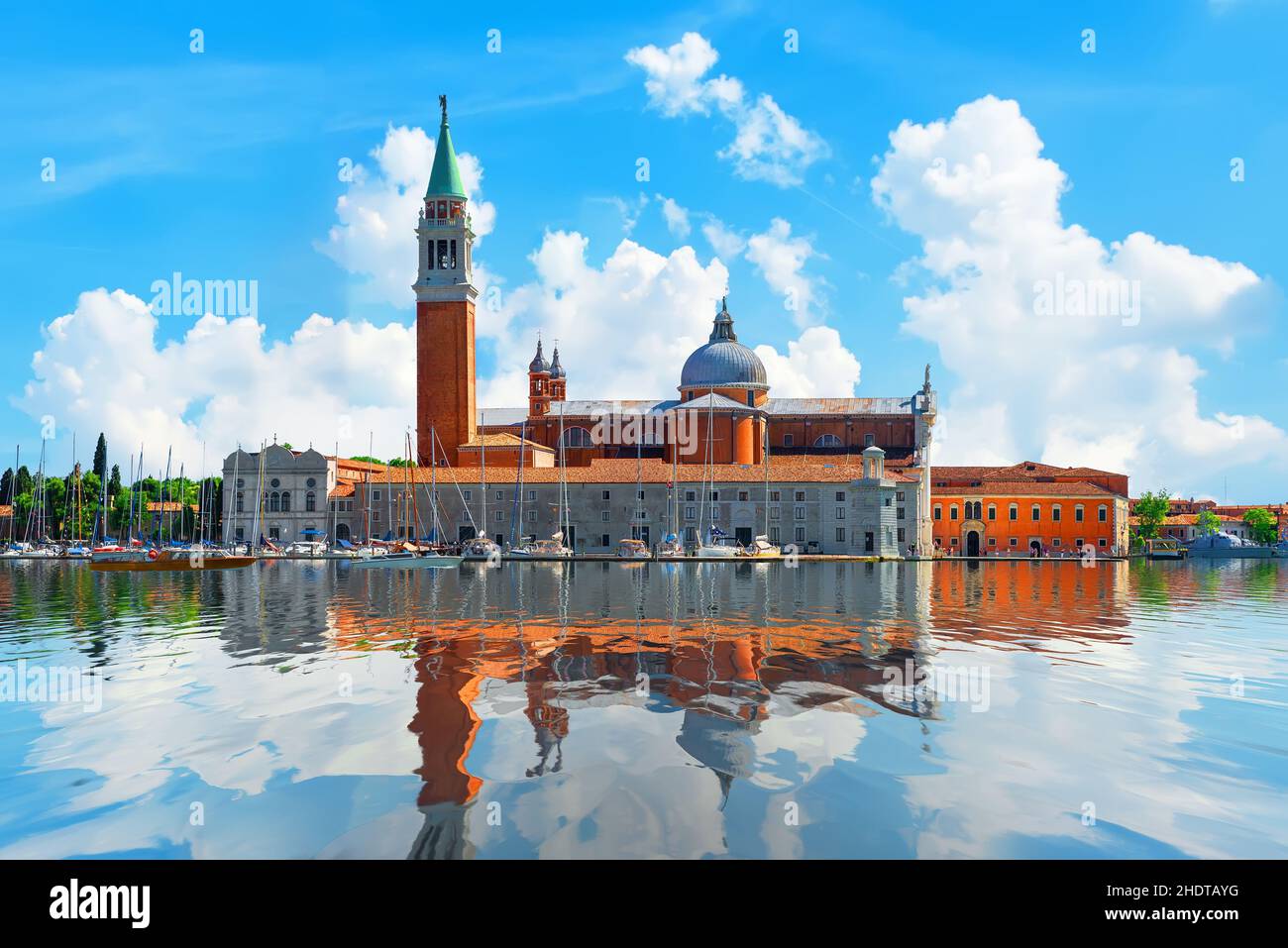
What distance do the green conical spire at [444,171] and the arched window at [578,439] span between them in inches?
865

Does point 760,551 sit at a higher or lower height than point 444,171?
lower

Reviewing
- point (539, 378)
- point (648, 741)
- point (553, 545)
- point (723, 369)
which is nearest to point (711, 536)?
point (553, 545)

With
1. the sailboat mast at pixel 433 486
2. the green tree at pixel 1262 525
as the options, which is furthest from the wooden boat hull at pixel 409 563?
the green tree at pixel 1262 525

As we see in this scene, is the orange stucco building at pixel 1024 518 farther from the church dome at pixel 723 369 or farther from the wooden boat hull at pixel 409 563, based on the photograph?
the wooden boat hull at pixel 409 563

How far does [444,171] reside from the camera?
2923 inches

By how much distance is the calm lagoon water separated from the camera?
6.93 metres

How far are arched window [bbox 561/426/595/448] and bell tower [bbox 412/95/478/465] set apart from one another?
9.32 meters

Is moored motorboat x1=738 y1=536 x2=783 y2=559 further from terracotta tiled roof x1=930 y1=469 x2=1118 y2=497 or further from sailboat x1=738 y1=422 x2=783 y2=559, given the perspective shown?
terracotta tiled roof x1=930 y1=469 x2=1118 y2=497

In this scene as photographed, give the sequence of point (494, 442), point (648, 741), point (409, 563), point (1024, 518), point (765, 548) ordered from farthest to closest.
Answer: point (1024, 518) < point (494, 442) < point (765, 548) < point (409, 563) < point (648, 741)

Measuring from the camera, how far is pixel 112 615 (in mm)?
23719

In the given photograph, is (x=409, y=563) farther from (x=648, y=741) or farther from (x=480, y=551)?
(x=648, y=741)

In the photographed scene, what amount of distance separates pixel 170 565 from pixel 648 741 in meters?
45.5

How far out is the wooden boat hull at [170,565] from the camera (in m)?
47.0
